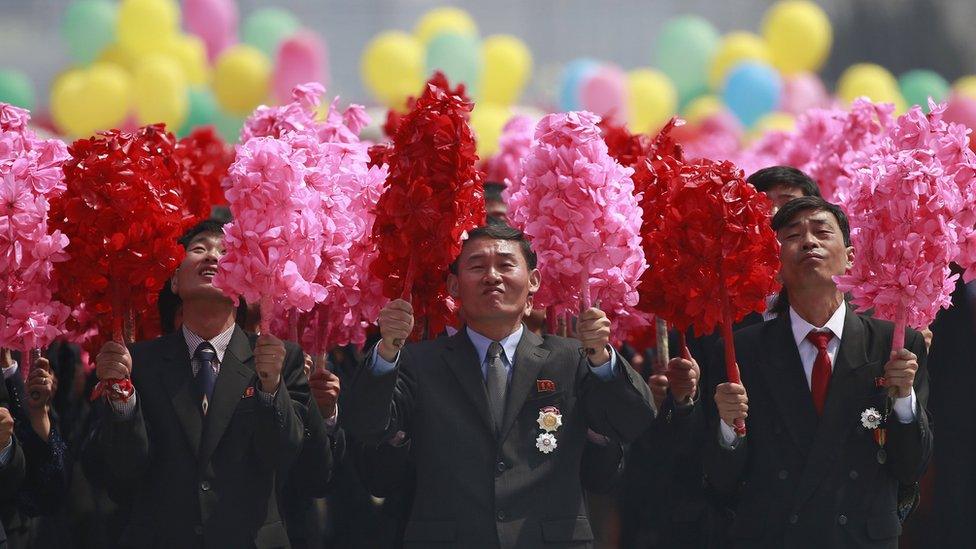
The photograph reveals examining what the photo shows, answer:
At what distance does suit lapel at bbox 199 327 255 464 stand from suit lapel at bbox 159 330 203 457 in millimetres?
39

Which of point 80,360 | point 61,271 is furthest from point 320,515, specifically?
point 61,271

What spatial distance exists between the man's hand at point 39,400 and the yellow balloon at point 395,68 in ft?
33.1

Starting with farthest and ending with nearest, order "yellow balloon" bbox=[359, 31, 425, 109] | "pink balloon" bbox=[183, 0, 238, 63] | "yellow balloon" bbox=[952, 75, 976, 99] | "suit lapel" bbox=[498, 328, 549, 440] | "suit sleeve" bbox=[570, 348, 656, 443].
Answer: "pink balloon" bbox=[183, 0, 238, 63], "yellow balloon" bbox=[359, 31, 425, 109], "yellow balloon" bbox=[952, 75, 976, 99], "suit lapel" bbox=[498, 328, 549, 440], "suit sleeve" bbox=[570, 348, 656, 443]

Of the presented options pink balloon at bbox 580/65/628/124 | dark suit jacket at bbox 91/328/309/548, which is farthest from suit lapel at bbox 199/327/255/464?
pink balloon at bbox 580/65/628/124

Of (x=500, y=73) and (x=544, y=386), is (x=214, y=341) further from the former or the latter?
(x=500, y=73)

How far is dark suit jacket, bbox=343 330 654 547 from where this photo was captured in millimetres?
5141

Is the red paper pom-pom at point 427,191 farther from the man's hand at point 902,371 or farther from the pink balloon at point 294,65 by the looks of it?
the pink balloon at point 294,65

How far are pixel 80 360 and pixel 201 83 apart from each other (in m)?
9.90

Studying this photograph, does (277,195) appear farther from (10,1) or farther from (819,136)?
(10,1)

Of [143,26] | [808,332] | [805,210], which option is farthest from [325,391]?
[143,26]

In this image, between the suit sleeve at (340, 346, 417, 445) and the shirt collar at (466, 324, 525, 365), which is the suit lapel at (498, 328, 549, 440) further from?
the suit sleeve at (340, 346, 417, 445)

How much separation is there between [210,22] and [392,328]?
1345 centimetres

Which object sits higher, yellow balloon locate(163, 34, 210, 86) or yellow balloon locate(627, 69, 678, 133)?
yellow balloon locate(163, 34, 210, 86)

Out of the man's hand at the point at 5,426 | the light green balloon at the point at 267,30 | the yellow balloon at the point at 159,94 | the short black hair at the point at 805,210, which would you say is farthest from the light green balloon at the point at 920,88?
the man's hand at the point at 5,426
